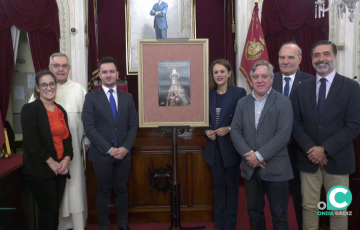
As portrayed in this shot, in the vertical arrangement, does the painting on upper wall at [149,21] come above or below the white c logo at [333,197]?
above

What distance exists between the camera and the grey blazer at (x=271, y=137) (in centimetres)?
226

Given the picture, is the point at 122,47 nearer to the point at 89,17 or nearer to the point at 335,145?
the point at 89,17

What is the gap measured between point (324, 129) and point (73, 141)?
2174 mm

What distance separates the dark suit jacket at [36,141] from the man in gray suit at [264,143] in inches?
58.0

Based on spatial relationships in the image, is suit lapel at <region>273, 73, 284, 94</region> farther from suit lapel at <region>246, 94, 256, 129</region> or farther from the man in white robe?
the man in white robe

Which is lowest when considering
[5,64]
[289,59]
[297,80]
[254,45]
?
[297,80]

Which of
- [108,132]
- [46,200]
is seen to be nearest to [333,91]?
[108,132]

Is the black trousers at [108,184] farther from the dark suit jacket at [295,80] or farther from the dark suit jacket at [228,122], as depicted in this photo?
the dark suit jacket at [295,80]

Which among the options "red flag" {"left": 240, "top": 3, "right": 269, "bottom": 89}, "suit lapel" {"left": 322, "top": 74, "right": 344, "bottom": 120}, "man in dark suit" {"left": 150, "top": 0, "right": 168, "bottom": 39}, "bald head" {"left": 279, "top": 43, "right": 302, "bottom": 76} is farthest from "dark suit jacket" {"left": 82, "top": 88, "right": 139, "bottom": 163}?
"man in dark suit" {"left": 150, "top": 0, "right": 168, "bottom": 39}

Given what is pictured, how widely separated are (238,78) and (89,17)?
2.72 m

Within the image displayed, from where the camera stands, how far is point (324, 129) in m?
2.37

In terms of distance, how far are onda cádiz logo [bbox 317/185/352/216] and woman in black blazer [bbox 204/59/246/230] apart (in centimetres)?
74

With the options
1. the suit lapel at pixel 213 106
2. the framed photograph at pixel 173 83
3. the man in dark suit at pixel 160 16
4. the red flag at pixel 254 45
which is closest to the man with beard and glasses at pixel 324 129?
the suit lapel at pixel 213 106

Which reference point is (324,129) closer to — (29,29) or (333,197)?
(333,197)
